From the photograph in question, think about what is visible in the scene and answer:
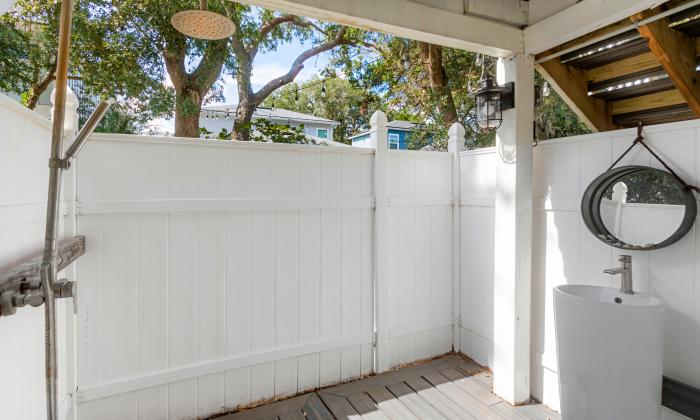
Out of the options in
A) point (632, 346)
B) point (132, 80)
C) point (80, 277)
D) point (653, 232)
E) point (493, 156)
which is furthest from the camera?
point (132, 80)

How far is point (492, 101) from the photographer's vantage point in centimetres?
236

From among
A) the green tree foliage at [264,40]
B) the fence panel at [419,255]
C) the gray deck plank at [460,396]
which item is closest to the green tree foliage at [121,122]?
the green tree foliage at [264,40]

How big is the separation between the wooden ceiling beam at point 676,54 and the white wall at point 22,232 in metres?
2.52

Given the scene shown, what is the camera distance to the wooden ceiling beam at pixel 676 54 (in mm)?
1759

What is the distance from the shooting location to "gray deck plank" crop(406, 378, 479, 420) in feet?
7.52

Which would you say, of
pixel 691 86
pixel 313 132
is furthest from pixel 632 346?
pixel 313 132

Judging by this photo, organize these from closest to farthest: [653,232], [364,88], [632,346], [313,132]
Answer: [632,346] < [653,232] < [364,88] < [313,132]

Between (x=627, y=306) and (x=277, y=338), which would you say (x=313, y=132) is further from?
(x=627, y=306)

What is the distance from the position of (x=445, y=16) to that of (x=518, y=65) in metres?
0.59

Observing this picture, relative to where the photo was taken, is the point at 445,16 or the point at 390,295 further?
the point at 390,295

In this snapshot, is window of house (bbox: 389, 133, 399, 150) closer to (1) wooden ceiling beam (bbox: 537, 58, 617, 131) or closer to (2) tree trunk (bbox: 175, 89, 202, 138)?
(2) tree trunk (bbox: 175, 89, 202, 138)

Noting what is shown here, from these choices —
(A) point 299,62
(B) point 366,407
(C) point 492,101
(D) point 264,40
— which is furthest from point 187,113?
(B) point 366,407

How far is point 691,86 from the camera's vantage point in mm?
1850

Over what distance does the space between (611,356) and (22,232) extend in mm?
2343
